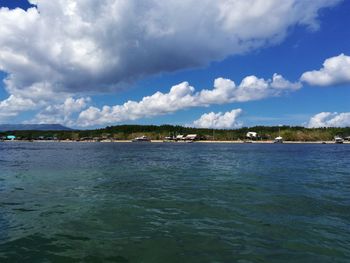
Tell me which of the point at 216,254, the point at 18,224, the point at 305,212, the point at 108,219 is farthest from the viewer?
the point at 305,212

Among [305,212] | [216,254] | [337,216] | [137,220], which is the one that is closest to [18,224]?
[137,220]

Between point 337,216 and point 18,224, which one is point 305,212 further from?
point 18,224

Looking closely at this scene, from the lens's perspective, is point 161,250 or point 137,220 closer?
point 161,250

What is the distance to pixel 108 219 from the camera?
19703 millimetres

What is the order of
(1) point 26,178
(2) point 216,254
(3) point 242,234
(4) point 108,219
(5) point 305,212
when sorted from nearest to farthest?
(2) point 216,254 < (3) point 242,234 < (4) point 108,219 < (5) point 305,212 < (1) point 26,178

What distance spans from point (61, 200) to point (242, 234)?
15.0m

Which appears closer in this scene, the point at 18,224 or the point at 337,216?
the point at 18,224

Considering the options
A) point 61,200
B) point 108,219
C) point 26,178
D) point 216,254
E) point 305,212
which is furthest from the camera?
point 26,178

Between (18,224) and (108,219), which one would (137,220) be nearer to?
(108,219)

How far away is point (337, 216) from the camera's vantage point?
802 inches

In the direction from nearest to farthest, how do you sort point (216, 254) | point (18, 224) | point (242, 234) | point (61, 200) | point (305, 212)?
point (216, 254)
point (242, 234)
point (18, 224)
point (305, 212)
point (61, 200)

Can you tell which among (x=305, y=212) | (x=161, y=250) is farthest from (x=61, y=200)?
(x=305, y=212)

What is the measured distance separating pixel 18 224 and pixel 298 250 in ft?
48.4

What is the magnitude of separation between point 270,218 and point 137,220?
26.2ft
